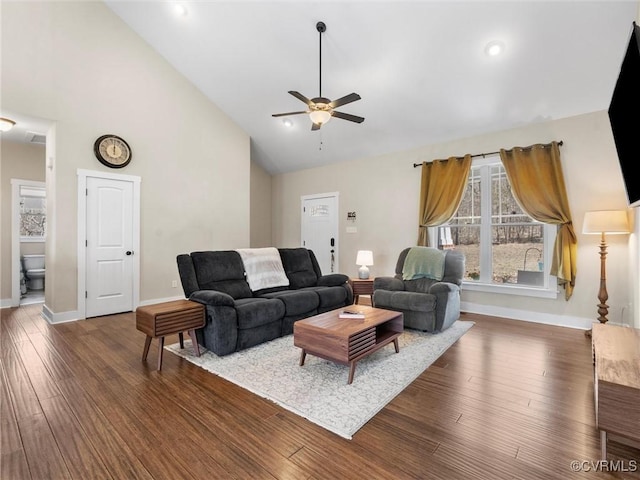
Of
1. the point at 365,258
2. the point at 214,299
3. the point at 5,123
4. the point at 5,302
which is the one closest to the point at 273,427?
the point at 214,299

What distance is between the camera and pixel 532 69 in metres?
3.49

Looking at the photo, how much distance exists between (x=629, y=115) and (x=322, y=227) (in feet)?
16.9

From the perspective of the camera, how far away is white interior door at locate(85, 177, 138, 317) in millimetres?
4379

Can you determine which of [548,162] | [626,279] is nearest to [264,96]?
[548,162]

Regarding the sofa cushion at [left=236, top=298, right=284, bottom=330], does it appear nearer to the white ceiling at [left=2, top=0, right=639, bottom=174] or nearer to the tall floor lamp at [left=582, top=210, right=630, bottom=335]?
the white ceiling at [left=2, top=0, right=639, bottom=174]

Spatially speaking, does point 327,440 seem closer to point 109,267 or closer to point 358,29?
point 358,29

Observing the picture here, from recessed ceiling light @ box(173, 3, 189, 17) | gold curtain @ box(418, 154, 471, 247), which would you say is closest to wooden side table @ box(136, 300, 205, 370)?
gold curtain @ box(418, 154, 471, 247)

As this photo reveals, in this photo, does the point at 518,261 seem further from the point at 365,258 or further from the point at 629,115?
the point at 629,115

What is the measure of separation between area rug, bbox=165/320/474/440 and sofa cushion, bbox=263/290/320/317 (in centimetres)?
34

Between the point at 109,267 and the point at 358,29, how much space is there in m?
4.64

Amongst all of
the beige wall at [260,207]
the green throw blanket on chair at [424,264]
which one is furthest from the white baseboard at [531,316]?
the beige wall at [260,207]

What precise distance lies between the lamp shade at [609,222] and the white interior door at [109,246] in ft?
19.8

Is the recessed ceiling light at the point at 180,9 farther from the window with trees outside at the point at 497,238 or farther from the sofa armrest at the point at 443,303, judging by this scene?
the sofa armrest at the point at 443,303

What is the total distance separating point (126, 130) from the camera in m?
4.70
